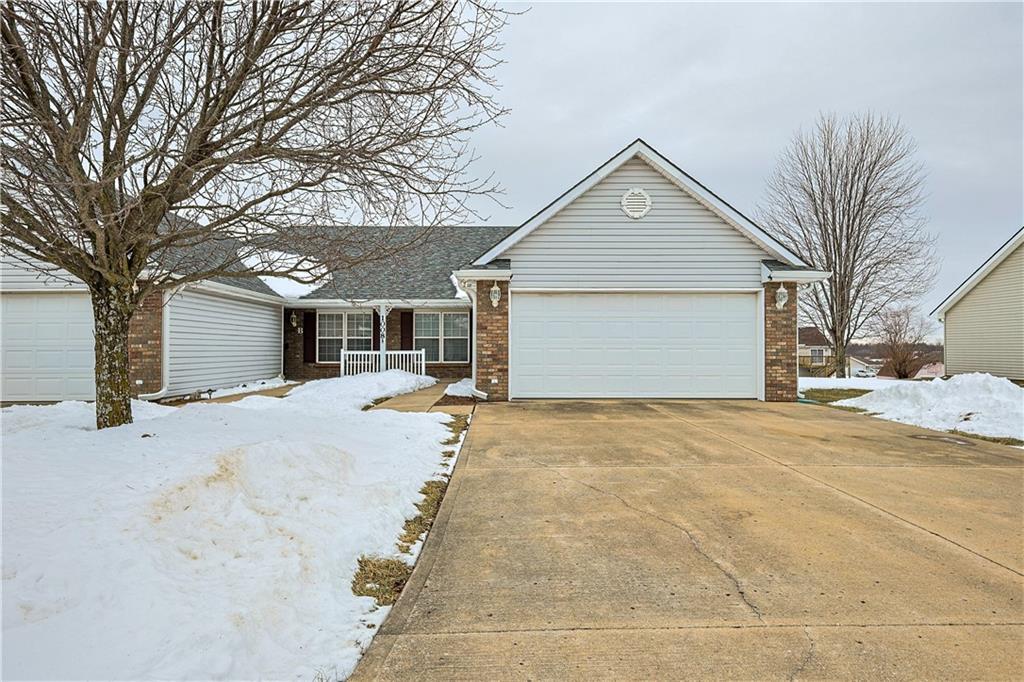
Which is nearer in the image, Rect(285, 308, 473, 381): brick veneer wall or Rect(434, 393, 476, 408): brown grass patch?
Rect(434, 393, 476, 408): brown grass patch

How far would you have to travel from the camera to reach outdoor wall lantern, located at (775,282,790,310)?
12352mm

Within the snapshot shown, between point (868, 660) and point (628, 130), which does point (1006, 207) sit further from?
point (868, 660)

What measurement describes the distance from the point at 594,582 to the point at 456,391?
10.1m

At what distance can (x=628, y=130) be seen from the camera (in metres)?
13.6

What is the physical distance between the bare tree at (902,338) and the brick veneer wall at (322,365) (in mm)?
19749

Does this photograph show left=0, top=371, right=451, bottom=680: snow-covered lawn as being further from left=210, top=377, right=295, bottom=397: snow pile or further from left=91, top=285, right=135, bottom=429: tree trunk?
left=210, top=377, right=295, bottom=397: snow pile

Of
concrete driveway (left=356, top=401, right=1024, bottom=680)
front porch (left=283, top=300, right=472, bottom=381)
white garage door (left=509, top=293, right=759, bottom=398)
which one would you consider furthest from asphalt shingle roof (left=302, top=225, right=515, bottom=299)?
concrete driveway (left=356, top=401, right=1024, bottom=680)

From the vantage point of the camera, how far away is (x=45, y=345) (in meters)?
11.9

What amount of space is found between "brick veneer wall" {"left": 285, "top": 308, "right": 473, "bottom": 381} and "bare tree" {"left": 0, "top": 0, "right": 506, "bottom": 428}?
1183cm

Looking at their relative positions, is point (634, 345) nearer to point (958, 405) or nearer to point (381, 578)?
point (958, 405)

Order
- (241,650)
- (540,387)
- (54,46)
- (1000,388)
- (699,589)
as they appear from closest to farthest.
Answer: (241,650)
(699,589)
(54,46)
(1000,388)
(540,387)

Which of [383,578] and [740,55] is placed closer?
[383,578]

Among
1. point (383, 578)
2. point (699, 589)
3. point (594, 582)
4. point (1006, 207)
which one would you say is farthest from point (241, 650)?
point (1006, 207)

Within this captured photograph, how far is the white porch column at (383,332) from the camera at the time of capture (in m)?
16.7
